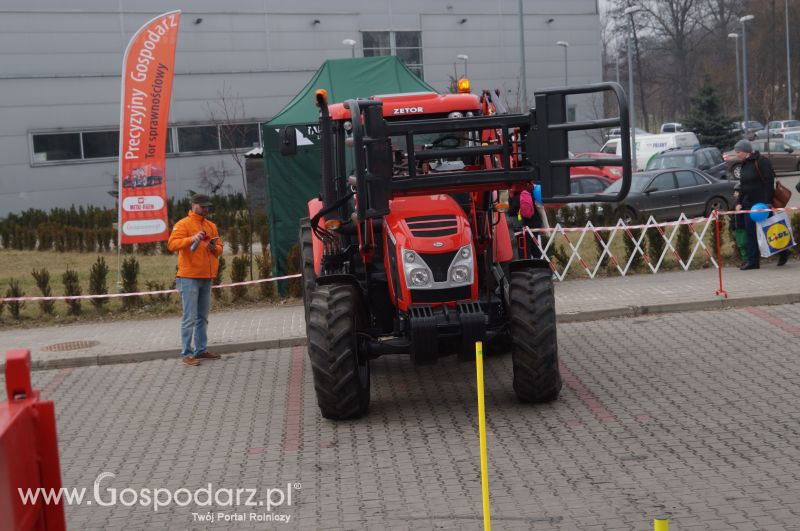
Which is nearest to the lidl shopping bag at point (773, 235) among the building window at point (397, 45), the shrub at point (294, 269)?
the shrub at point (294, 269)

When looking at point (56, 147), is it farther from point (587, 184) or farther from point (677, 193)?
point (677, 193)

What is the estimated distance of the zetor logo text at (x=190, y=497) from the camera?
7.32 metres

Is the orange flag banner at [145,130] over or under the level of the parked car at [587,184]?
over

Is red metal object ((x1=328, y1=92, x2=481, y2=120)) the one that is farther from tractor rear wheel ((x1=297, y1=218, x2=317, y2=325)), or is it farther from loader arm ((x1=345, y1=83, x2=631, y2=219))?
tractor rear wheel ((x1=297, y1=218, x2=317, y2=325))

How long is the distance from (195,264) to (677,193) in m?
15.9

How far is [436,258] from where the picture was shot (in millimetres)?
9148

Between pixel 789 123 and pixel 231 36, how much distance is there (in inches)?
1458

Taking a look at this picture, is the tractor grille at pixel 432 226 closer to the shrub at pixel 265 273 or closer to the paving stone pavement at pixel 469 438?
the paving stone pavement at pixel 469 438

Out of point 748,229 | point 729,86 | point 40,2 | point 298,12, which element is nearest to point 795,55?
point 729,86

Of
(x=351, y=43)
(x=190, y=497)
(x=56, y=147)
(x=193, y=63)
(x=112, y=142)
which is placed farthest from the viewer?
(x=193, y=63)

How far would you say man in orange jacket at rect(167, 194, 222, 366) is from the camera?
39.6 ft

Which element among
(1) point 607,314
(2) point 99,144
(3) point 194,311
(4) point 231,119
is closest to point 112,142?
(2) point 99,144

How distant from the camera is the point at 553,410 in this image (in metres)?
9.33

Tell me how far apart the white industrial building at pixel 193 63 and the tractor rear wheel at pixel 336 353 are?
121 feet
